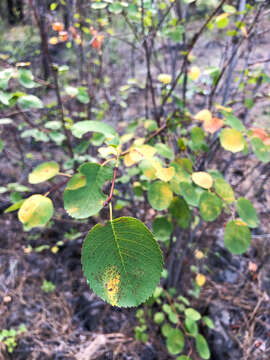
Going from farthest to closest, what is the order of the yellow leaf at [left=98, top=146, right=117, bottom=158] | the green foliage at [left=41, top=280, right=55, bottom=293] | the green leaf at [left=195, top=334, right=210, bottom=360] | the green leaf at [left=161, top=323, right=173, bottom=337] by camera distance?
the green foliage at [left=41, top=280, right=55, bottom=293] → the green leaf at [left=161, top=323, right=173, bottom=337] → the green leaf at [left=195, top=334, right=210, bottom=360] → the yellow leaf at [left=98, top=146, right=117, bottom=158]

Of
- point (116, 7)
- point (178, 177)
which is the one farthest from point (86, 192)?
point (116, 7)

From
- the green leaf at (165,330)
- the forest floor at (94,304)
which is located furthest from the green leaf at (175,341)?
the forest floor at (94,304)

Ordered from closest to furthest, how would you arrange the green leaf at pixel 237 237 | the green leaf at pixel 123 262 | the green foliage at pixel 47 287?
the green leaf at pixel 123 262 < the green leaf at pixel 237 237 < the green foliage at pixel 47 287

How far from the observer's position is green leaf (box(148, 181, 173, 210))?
63cm

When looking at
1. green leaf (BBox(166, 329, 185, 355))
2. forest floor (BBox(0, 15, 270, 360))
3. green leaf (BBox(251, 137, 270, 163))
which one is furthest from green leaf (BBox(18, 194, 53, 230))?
green leaf (BBox(166, 329, 185, 355))

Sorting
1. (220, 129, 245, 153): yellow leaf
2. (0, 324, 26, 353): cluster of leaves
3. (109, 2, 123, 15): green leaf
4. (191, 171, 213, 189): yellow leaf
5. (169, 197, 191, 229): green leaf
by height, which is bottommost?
(0, 324, 26, 353): cluster of leaves

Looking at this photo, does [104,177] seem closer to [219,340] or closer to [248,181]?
[219,340]

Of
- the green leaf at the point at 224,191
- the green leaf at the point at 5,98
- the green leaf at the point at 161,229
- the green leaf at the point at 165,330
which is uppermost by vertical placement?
the green leaf at the point at 5,98

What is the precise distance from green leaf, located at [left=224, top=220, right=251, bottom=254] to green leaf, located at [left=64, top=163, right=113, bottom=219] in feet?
1.15

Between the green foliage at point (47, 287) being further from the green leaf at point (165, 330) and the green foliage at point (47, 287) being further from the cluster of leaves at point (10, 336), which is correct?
the green leaf at point (165, 330)

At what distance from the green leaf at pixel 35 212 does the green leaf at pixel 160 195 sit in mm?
269

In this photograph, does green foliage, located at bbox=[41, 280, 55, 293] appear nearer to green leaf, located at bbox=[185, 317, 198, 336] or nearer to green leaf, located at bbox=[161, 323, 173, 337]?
green leaf, located at bbox=[161, 323, 173, 337]

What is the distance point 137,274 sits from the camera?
350 millimetres

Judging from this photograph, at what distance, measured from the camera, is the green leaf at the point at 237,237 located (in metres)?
0.59
